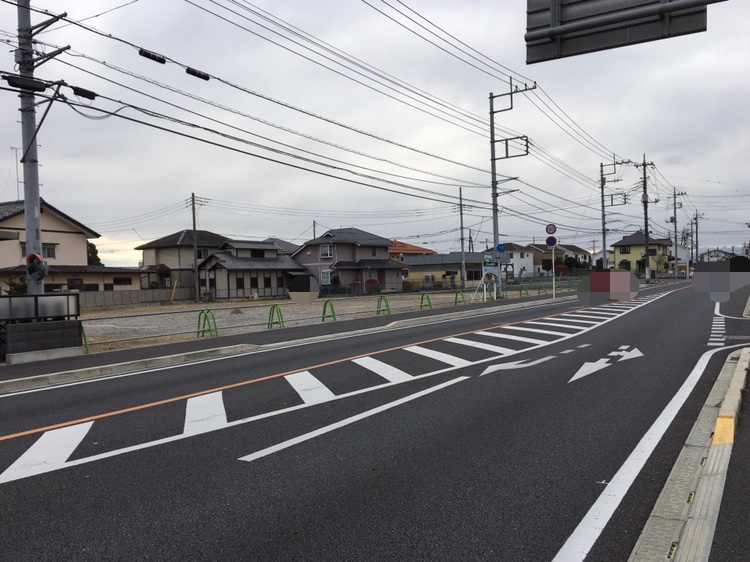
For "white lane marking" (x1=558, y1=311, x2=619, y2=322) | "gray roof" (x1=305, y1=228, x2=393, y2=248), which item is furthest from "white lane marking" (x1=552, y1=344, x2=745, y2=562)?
"gray roof" (x1=305, y1=228, x2=393, y2=248)

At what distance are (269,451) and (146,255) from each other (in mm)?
65111

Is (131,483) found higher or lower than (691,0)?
lower

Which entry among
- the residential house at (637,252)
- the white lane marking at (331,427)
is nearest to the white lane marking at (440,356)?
the white lane marking at (331,427)

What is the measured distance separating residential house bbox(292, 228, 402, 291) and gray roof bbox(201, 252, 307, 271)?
201 cm

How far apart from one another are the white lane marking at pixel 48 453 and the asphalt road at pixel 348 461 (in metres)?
0.03

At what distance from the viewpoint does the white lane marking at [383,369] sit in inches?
369

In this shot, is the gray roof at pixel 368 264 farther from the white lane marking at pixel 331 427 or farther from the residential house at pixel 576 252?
the residential house at pixel 576 252

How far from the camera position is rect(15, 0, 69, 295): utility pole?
45.6ft

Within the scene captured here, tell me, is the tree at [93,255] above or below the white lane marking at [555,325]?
above

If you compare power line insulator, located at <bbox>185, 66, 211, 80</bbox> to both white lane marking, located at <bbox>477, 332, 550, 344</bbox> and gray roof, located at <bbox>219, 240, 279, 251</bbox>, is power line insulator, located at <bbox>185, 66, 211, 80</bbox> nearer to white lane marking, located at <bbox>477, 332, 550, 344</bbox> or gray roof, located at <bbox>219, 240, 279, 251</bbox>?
white lane marking, located at <bbox>477, 332, 550, 344</bbox>

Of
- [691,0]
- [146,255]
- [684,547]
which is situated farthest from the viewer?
[146,255]

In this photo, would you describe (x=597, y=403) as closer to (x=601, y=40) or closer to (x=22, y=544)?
(x=601, y=40)

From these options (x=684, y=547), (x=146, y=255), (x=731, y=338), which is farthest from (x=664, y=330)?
(x=146, y=255)

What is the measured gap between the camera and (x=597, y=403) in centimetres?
736
